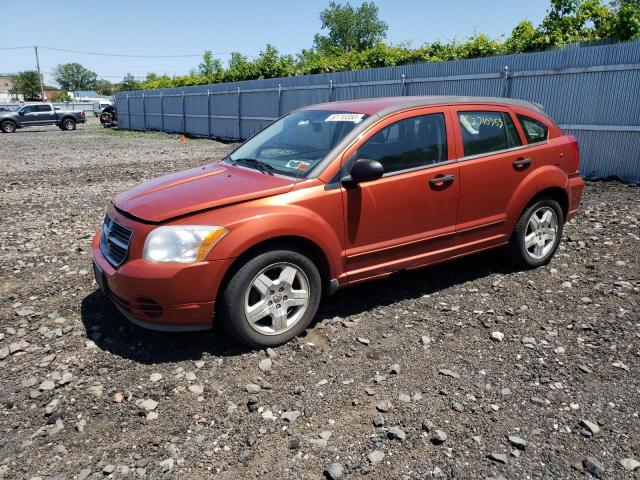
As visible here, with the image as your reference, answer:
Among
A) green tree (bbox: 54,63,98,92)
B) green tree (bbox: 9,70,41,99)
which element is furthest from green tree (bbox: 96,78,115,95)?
green tree (bbox: 9,70,41,99)

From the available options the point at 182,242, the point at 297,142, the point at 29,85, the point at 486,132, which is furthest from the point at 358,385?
the point at 29,85

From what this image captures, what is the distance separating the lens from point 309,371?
11.8 feet

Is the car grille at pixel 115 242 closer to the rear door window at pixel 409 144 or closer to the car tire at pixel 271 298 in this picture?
the car tire at pixel 271 298

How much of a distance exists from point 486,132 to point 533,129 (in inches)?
26.7

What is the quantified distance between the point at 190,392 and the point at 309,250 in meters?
1.30

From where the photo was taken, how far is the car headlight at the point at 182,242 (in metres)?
3.50

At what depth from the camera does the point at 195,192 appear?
3.90m

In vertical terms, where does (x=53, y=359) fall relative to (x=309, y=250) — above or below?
below

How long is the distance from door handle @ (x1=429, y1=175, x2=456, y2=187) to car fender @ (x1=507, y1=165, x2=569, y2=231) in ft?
2.66

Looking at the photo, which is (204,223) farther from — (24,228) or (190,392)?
(24,228)

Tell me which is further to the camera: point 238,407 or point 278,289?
point 278,289

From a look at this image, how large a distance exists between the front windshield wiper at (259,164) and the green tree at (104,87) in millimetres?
133170

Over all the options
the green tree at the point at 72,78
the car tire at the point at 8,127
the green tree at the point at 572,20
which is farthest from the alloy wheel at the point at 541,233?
the green tree at the point at 72,78

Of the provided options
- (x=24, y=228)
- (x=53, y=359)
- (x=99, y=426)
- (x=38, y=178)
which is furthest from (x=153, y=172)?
(x=99, y=426)
